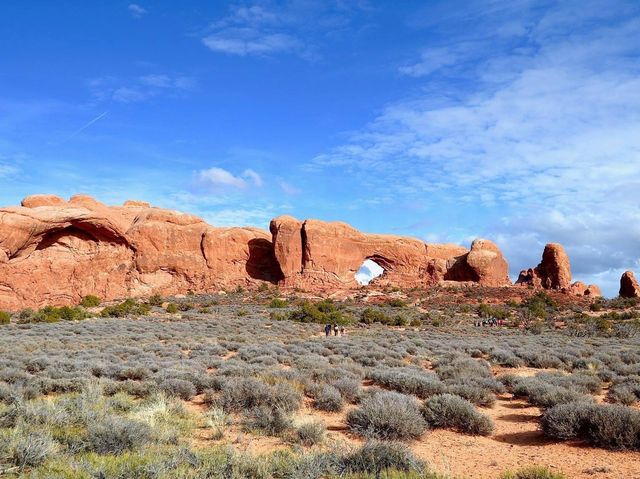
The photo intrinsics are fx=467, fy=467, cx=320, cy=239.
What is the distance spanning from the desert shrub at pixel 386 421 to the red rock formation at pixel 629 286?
44992mm

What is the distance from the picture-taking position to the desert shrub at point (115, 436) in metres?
5.48

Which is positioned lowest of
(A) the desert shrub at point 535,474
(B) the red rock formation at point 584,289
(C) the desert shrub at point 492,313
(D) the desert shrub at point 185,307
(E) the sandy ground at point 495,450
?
(E) the sandy ground at point 495,450

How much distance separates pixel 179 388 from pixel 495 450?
5.78 metres

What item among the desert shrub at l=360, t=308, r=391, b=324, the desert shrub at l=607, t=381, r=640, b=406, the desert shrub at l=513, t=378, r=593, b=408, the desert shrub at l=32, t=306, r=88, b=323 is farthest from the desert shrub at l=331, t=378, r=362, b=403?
the desert shrub at l=32, t=306, r=88, b=323

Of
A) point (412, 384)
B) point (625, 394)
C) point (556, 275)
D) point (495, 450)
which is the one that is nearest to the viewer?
point (495, 450)

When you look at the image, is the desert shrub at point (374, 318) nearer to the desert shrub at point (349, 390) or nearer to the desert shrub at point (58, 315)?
the desert shrub at point (58, 315)

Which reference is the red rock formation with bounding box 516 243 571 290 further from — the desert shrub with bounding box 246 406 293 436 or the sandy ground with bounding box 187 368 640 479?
the desert shrub with bounding box 246 406 293 436

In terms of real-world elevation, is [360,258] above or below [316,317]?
above

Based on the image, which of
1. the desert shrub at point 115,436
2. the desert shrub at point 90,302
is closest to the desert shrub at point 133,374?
the desert shrub at point 115,436

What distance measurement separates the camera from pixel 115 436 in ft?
18.4

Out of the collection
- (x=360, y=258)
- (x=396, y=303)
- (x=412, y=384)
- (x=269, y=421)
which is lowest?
(x=269, y=421)

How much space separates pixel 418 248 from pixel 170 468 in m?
47.7

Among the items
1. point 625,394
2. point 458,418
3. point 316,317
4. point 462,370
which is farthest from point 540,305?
point 458,418

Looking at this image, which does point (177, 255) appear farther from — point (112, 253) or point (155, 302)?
point (155, 302)
